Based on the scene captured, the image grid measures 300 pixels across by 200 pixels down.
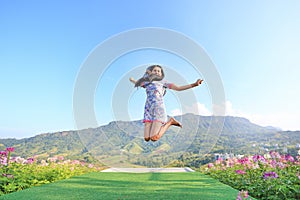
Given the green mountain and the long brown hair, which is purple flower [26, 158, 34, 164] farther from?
the long brown hair

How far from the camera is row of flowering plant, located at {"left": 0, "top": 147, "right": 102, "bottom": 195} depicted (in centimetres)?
502

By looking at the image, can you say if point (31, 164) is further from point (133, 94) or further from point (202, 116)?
point (202, 116)

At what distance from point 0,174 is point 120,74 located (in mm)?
2686

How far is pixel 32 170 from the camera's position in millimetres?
6398

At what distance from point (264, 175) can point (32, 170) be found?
465cm

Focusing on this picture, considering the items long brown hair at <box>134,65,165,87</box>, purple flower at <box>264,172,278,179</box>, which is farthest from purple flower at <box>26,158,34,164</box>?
purple flower at <box>264,172,278,179</box>

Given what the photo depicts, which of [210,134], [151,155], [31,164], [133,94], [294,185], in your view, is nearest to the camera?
[294,185]

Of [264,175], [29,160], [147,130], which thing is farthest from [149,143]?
[29,160]

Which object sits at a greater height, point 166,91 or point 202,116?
point 166,91

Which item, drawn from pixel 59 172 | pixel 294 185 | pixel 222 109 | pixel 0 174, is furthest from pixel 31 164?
pixel 294 185

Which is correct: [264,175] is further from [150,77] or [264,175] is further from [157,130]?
[150,77]

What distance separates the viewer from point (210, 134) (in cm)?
501

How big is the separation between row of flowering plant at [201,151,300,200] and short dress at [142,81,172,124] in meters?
1.47

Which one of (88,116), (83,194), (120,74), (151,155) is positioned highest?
(120,74)
